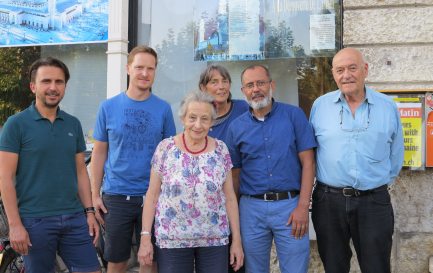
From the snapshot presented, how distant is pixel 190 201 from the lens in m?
3.16

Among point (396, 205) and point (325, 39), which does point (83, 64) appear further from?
point (396, 205)

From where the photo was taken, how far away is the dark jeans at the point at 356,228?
3.43 metres

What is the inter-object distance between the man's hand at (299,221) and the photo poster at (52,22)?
148 inches

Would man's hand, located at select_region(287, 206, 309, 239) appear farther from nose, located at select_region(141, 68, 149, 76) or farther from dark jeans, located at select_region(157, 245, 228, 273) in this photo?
nose, located at select_region(141, 68, 149, 76)

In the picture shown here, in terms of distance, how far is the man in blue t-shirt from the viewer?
3686 millimetres

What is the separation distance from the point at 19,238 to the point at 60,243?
0.35m

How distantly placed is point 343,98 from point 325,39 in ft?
6.66

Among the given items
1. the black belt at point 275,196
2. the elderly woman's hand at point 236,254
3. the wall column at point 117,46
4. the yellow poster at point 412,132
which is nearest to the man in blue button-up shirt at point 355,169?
the black belt at point 275,196

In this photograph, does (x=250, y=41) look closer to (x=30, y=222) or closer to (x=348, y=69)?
(x=348, y=69)

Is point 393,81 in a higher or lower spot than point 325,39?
lower

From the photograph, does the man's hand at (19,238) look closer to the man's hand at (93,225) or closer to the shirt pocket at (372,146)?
the man's hand at (93,225)

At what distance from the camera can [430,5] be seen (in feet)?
15.3

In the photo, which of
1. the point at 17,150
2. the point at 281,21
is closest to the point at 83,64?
the point at 281,21

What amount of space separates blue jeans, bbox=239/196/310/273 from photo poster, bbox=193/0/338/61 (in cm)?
253
